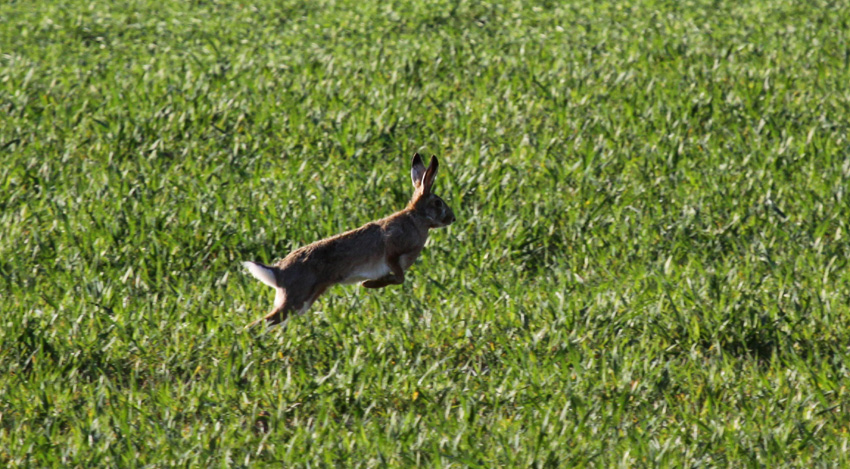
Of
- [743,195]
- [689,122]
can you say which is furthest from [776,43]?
[743,195]

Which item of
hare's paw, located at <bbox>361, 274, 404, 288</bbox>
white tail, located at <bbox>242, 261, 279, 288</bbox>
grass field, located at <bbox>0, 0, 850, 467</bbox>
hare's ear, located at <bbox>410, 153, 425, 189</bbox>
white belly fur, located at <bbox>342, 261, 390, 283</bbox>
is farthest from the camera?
hare's ear, located at <bbox>410, 153, 425, 189</bbox>

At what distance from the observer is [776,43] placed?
10.3 metres

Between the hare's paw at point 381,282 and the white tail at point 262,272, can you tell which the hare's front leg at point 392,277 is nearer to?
the hare's paw at point 381,282

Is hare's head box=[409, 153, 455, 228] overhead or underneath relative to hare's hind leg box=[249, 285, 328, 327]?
overhead

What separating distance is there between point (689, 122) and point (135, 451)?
17.2ft

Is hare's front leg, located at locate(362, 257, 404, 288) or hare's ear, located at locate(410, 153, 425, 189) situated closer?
hare's front leg, located at locate(362, 257, 404, 288)

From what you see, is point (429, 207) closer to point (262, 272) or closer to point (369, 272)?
point (369, 272)

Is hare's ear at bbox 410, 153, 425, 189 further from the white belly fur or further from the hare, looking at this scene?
the white belly fur

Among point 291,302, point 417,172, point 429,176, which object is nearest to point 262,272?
point 291,302

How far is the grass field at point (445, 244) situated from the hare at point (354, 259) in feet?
1.44

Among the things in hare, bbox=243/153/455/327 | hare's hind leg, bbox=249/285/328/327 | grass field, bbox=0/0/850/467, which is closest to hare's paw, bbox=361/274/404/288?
hare, bbox=243/153/455/327

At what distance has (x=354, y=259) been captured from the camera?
15.1ft

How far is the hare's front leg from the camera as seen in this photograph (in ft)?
15.5

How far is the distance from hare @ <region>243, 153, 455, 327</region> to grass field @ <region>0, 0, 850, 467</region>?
Answer: 438 millimetres
